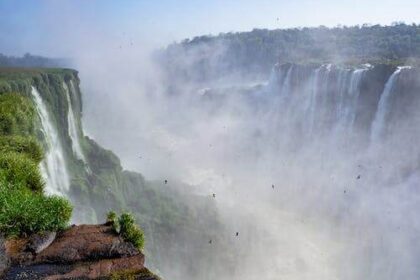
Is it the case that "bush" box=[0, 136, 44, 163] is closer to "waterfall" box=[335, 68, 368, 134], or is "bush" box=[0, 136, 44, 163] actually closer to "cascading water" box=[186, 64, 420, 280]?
"cascading water" box=[186, 64, 420, 280]

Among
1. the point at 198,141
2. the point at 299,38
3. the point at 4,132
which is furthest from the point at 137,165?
the point at 299,38

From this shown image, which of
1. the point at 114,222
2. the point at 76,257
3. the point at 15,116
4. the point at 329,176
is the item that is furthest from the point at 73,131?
the point at 76,257

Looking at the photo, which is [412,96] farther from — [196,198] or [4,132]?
[4,132]

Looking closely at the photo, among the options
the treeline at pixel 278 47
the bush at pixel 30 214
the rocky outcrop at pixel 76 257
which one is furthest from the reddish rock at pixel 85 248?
the treeline at pixel 278 47

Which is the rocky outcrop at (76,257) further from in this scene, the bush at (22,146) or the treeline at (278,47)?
the treeline at (278,47)

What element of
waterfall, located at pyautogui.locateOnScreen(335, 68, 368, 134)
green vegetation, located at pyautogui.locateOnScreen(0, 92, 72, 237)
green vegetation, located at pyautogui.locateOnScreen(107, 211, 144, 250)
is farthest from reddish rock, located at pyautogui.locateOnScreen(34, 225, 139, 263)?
waterfall, located at pyautogui.locateOnScreen(335, 68, 368, 134)

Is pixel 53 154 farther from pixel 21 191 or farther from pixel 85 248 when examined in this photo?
pixel 85 248
